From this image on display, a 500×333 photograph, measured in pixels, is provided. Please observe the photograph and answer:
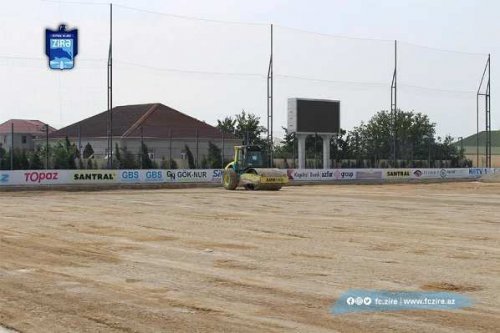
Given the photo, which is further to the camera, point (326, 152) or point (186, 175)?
point (326, 152)

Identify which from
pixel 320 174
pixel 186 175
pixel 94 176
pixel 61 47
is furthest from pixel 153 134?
pixel 94 176

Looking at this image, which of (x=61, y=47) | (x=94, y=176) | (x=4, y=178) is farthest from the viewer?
(x=61, y=47)

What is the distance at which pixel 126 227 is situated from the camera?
18.6 m

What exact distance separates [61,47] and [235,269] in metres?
36.4

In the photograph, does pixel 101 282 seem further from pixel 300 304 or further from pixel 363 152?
pixel 363 152

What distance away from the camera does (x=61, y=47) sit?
148 ft

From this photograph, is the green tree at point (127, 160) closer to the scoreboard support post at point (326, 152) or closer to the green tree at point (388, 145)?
the scoreboard support post at point (326, 152)

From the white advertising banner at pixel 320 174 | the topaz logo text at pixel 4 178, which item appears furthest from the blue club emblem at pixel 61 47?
the white advertising banner at pixel 320 174

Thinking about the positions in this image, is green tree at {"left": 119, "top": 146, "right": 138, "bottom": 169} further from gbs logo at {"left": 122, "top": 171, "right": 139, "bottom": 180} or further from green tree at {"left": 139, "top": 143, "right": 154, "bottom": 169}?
gbs logo at {"left": 122, "top": 171, "right": 139, "bottom": 180}

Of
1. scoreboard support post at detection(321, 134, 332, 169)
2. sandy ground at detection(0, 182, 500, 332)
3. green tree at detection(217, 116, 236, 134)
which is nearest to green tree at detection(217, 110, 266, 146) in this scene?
green tree at detection(217, 116, 236, 134)

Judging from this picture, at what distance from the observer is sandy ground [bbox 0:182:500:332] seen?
8195 mm

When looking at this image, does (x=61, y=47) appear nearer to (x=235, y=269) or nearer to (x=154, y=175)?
(x=154, y=175)

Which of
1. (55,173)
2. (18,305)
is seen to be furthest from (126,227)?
(55,173)

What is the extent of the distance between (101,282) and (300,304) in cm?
320
